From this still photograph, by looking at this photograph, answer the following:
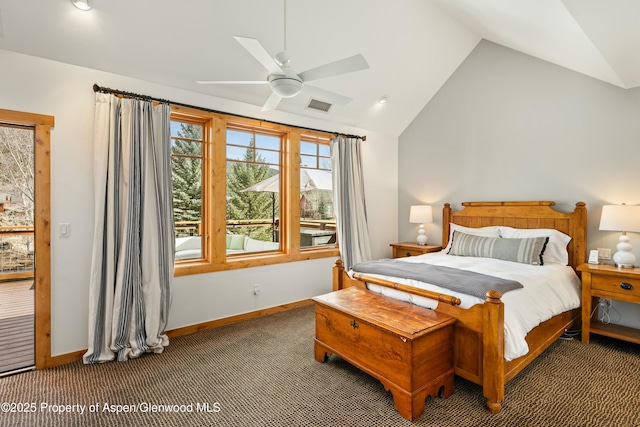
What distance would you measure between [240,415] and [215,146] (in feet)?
8.63

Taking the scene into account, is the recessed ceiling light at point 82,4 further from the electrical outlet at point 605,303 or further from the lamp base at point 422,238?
the electrical outlet at point 605,303

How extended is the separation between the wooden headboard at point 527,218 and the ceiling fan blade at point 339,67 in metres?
2.89

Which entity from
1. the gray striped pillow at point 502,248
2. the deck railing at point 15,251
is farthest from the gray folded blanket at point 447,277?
the deck railing at point 15,251

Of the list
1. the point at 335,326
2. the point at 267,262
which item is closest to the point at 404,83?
the point at 267,262

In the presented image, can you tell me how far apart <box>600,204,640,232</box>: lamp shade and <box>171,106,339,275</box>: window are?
303 centimetres

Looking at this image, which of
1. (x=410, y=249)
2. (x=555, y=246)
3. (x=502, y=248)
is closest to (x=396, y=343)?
(x=502, y=248)

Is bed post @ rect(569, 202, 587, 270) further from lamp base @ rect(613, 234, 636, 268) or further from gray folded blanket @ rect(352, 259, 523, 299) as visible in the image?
gray folded blanket @ rect(352, 259, 523, 299)

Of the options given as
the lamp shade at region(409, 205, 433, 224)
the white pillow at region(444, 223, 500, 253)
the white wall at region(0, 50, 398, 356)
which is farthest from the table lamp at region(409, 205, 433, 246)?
the white wall at region(0, 50, 398, 356)

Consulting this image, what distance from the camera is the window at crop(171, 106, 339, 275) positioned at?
3.62 meters

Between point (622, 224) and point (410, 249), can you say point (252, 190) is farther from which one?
point (622, 224)

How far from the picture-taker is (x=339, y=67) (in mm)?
2227

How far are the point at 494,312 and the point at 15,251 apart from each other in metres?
6.81

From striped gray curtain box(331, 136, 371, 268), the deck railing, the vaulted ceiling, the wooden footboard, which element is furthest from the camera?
the deck railing

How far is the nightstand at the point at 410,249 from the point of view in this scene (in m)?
4.71
